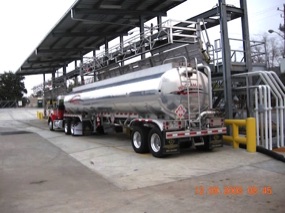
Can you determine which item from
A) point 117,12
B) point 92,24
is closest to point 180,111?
point 117,12

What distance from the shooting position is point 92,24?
22875 millimetres

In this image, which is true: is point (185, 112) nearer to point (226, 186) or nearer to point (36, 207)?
point (226, 186)

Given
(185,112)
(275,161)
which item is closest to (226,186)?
(275,161)

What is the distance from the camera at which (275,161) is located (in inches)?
393

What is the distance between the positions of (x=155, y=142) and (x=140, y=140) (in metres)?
0.86

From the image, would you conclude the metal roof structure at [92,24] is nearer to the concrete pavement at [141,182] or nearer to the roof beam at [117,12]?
the roof beam at [117,12]

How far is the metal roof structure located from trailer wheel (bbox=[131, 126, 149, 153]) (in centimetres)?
894

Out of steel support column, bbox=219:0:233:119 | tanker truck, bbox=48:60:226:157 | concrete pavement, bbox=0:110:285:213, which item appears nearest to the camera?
concrete pavement, bbox=0:110:285:213

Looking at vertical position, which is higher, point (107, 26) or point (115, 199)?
point (107, 26)

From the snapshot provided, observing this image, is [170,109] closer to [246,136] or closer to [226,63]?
[246,136]

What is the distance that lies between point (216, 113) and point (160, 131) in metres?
2.35

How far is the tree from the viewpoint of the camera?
9631cm

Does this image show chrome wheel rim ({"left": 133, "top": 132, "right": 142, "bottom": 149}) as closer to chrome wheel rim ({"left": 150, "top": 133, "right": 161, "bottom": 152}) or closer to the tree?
chrome wheel rim ({"left": 150, "top": 133, "right": 161, "bottom": 152})

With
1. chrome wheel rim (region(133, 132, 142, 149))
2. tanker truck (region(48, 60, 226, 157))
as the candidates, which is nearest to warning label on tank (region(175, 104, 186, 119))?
tanker truck (region(48, 60, 226, 157))
